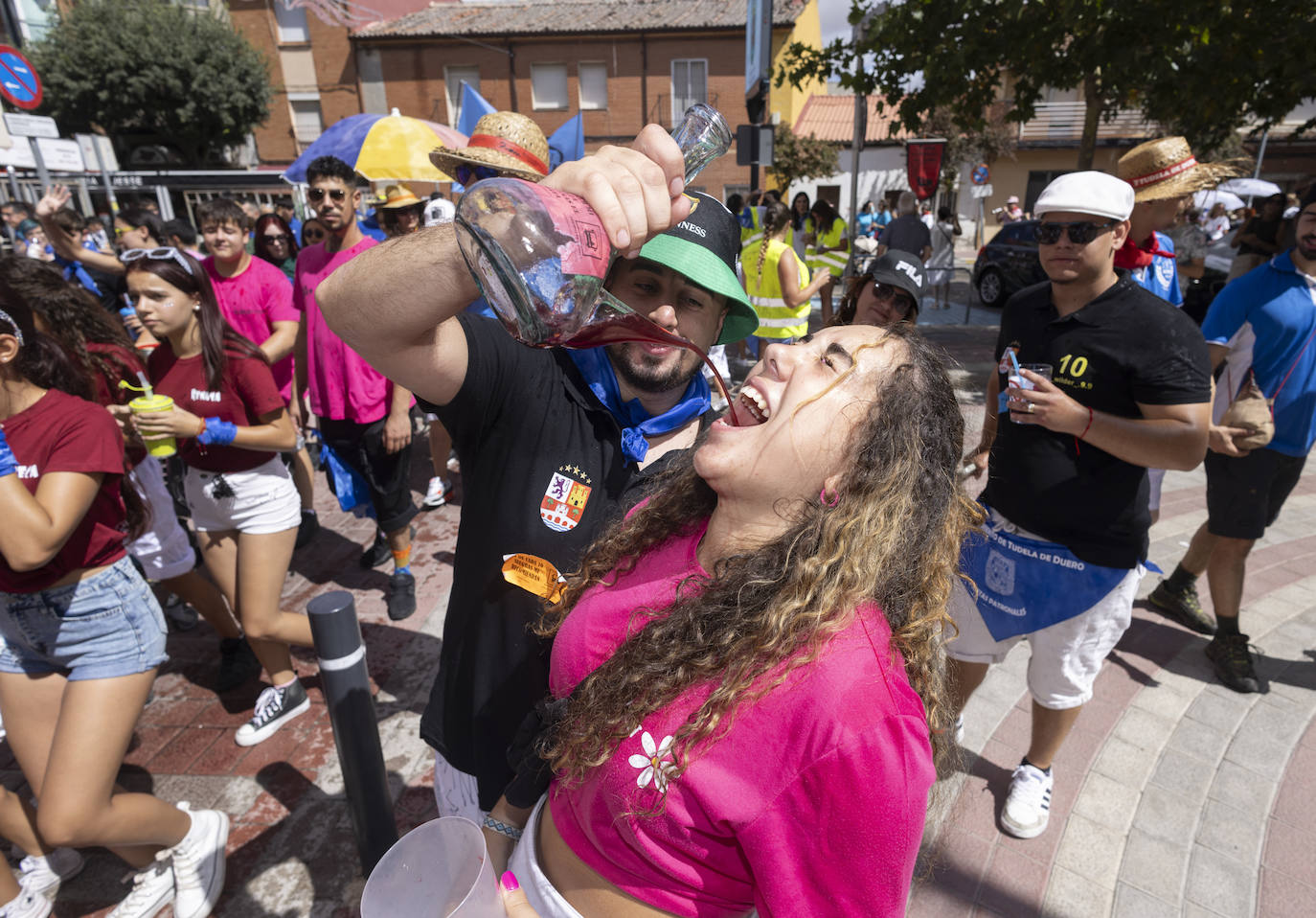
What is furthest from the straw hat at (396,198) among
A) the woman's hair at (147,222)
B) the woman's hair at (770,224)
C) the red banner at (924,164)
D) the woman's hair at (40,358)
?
the red banner at (924,164)

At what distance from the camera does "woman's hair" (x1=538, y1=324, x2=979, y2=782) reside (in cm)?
114

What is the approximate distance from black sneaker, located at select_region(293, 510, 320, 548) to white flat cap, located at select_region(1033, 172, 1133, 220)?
4890 mm

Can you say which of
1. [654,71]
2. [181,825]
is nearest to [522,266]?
[181,825]

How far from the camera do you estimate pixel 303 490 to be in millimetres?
5039

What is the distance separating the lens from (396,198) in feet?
17.1

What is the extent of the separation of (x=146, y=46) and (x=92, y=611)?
31013 millimetres

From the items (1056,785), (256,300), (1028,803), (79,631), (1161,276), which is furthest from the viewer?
(256,300)

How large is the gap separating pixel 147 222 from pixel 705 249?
6.63 m

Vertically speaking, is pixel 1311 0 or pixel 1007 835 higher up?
pixel 1311 0

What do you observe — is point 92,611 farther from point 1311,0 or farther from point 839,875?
point 1311,0

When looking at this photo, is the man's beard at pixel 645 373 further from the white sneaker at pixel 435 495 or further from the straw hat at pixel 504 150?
the white sneaker at pixel 435 495

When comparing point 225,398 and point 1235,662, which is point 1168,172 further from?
point 225,398

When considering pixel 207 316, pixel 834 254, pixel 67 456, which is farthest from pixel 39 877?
pixel 834 254

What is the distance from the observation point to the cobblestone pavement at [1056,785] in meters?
2.39
